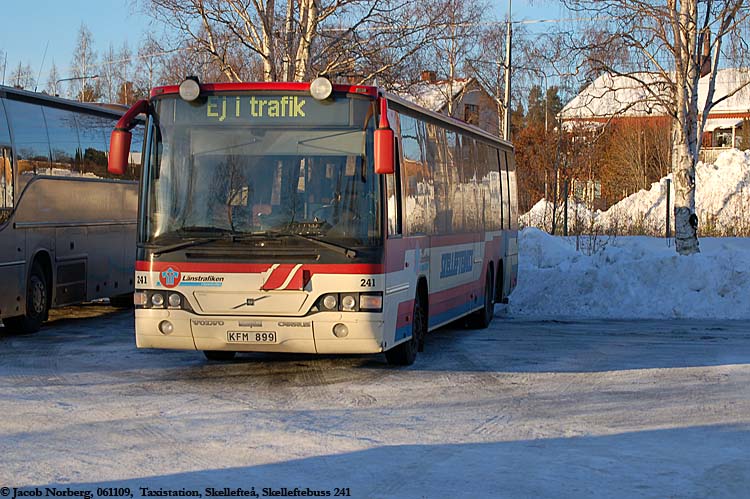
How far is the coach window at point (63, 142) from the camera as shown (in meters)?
18.3

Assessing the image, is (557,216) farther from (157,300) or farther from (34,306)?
(157,300)

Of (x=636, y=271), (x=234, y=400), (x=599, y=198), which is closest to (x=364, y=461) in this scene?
(x=234, y=400)

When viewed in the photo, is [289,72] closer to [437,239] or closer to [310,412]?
[437,239]

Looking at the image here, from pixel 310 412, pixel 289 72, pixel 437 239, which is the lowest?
pixel 310 412

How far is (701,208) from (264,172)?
3735cm

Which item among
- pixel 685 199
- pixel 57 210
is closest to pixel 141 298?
pixel 57 210

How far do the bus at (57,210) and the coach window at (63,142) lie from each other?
0.02 m

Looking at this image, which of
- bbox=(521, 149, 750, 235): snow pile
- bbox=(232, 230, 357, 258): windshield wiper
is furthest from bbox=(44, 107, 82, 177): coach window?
bbox=(521, 149, 750, 235): snow pile

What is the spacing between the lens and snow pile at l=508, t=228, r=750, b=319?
21031mm

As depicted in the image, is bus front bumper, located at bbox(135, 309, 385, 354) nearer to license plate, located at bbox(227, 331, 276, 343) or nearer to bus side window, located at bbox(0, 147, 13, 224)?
license plate, located at bbox(227, 331, 276, 343)

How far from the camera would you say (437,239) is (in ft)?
49.2

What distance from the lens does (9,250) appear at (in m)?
16.5

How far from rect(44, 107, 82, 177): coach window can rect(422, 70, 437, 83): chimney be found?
16.0 metres

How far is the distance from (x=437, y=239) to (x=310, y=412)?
4948 mm
